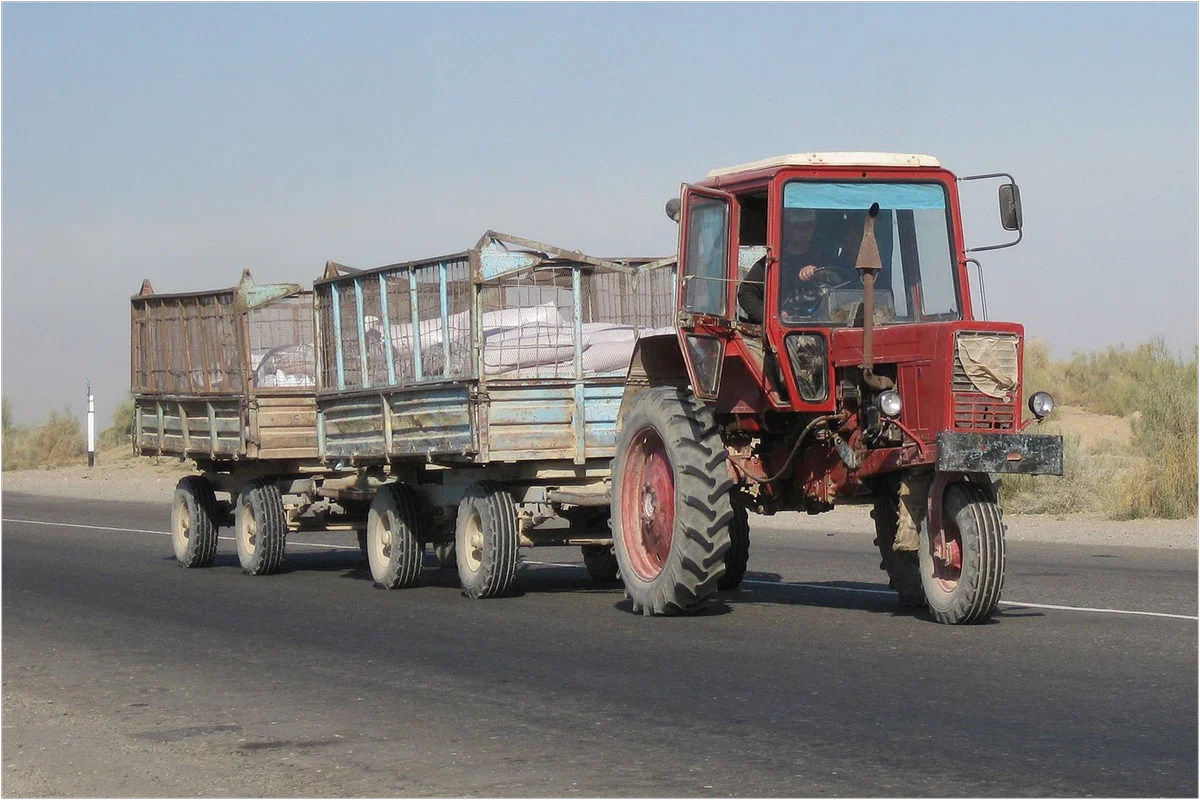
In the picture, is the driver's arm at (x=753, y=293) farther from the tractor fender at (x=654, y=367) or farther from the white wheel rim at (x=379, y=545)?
the white wheel rim at (x=379, y=545)

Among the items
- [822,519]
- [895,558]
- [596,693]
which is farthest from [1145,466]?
[596,693]

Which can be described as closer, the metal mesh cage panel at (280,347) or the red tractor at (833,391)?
the red tractor at (833,391)

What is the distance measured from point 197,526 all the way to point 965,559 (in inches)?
408

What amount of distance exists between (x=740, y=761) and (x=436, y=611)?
6.20 metres

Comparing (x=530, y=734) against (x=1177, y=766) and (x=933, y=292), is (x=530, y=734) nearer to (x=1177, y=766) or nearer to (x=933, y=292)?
(x=1177, y=766)

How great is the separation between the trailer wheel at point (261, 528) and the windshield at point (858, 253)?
7.20 meters

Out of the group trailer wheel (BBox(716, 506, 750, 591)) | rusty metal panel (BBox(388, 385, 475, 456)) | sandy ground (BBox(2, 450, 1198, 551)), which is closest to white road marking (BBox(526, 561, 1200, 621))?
trailer wheel (BBox(716, 506, 750, 591))

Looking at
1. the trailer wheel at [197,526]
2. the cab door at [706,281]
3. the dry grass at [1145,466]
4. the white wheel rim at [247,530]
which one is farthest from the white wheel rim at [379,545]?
the dry grass at [1145,466]

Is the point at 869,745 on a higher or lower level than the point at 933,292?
lower

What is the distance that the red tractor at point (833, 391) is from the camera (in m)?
10.6

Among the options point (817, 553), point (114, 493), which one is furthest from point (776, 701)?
point (114, 493)

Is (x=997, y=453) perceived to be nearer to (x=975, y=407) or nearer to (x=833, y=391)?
(x=975, y=407)

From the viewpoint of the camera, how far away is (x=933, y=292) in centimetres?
1179

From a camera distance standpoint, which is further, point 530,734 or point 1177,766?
point 530,734
